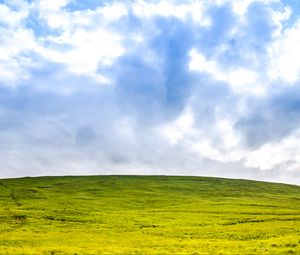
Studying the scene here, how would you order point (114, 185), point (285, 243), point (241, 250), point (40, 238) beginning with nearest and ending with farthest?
point (241, 250) → point (285, 243) → point (40, 238) → point (114, 185)

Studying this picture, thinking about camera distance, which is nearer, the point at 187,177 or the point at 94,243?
the point at 94,243

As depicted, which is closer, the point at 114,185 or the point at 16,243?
the point at 16,243

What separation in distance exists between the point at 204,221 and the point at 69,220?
19.8 m

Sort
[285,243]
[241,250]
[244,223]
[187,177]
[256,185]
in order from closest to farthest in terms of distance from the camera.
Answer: [241,250], [285,243], [244,223], [256,185], [187,177]

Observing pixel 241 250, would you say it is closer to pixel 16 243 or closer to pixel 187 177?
pixel 16 243

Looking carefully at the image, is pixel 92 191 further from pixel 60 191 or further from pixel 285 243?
pixel 285 243

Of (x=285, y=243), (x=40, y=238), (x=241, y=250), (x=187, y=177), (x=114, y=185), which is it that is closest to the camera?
(x=241, y=250)

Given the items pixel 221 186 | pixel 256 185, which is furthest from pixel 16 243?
pixel 256 185

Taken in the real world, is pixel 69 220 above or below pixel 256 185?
below

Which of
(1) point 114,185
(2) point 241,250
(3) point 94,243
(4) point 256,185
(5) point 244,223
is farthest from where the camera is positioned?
(4) point 256,185

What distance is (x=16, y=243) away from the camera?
138 ft

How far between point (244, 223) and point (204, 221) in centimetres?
593

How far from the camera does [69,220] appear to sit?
6400cm

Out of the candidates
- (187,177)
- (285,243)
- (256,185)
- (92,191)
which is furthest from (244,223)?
(187,177)
